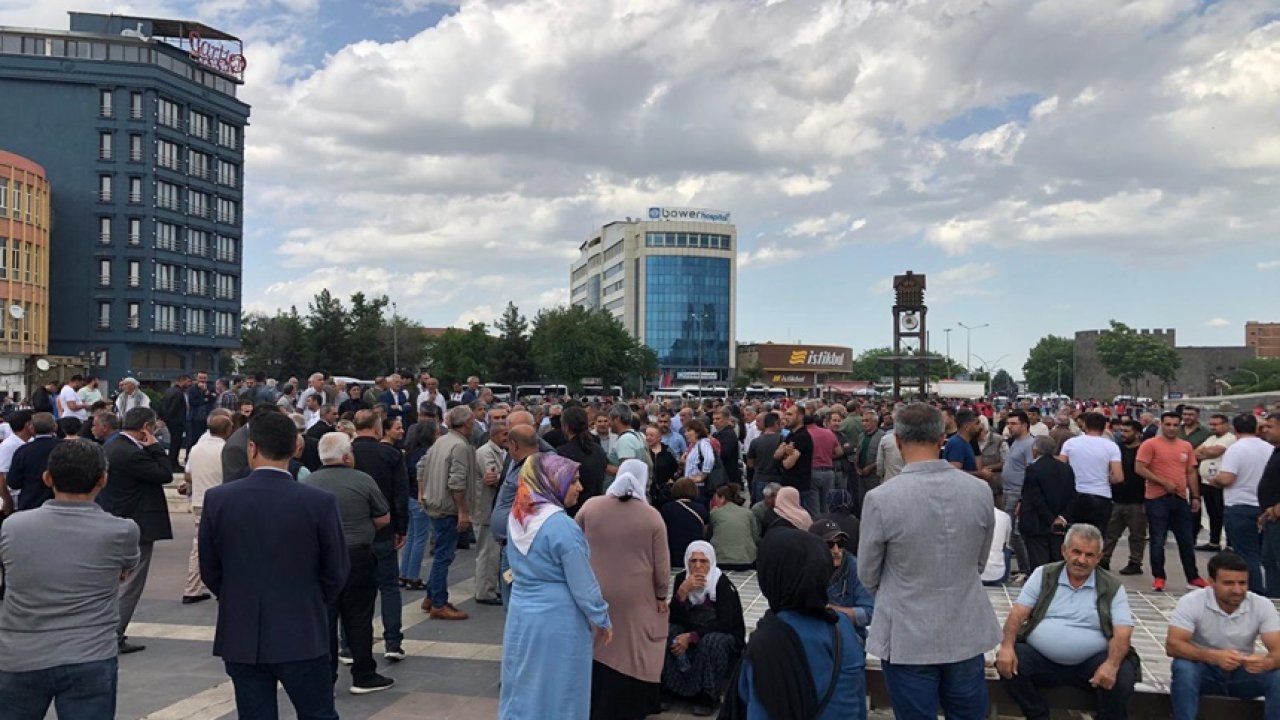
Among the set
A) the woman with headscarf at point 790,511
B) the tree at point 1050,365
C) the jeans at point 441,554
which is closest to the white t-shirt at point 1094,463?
the woman with headscarf at point 790,511

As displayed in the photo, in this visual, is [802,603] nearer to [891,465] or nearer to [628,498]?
[628,498]

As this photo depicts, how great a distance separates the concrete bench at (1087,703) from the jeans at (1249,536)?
178 inches

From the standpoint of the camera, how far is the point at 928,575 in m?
4.19

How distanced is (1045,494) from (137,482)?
829 centimetres

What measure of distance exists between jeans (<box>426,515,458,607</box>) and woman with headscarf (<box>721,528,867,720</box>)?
18.2 ft

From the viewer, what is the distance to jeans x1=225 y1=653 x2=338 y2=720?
454 cm

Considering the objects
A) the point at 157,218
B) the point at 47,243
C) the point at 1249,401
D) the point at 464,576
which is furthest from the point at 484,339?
the point at 464,576

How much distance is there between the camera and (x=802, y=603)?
3.72 m

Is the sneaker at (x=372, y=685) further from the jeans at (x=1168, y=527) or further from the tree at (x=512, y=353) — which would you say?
the tree at (x=512, y=353)

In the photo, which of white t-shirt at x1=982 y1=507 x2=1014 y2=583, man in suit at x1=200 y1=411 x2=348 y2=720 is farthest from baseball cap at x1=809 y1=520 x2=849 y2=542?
white t-shirt at x1=982 y1=507 x2=1014 y2=583

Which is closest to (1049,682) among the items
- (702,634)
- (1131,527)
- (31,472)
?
(702,634)

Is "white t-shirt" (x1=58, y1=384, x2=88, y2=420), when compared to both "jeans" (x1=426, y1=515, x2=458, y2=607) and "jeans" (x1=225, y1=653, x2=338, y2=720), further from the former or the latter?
"jeans" (x1=225, y1=653, x2=338, y2=720)

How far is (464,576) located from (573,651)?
674 centimetres

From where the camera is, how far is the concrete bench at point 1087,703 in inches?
222
